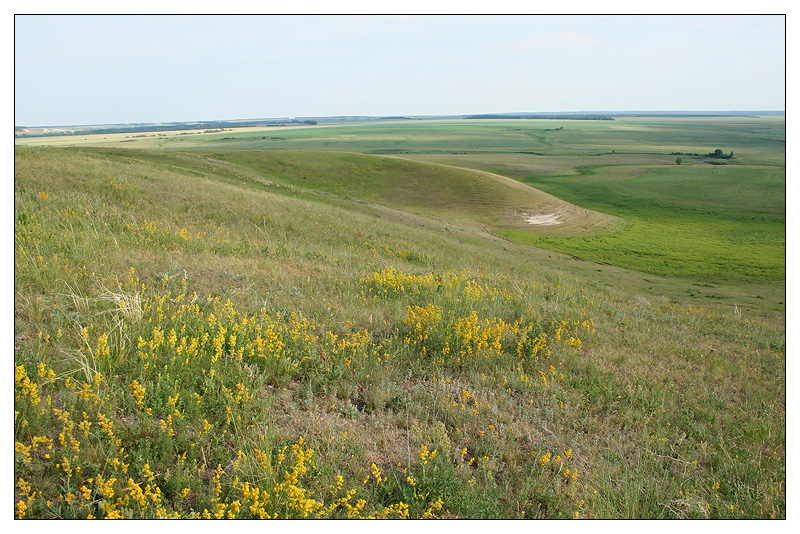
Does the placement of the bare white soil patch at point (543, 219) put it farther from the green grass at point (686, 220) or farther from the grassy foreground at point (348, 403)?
the grassy foreground at point (348, 403)

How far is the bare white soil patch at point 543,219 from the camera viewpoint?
1628 inches

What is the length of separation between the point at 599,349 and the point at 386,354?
3.74 m

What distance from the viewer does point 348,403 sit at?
4406mm

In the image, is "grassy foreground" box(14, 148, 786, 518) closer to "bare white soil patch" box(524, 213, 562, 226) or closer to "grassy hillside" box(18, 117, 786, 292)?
"grassy hillside" box(18, 117, 786, 292)

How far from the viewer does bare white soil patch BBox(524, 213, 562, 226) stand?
1628 inches

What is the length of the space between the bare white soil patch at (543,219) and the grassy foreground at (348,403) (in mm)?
33783

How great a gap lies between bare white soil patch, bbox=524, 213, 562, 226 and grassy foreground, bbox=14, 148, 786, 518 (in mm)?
33783

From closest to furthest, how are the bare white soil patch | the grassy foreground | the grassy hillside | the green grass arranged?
the grassy foreground → the grassy hillside → the green grass → the bare white soil patch

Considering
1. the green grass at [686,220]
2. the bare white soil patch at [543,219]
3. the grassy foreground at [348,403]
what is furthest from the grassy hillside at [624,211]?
Answer: the grassy foreground at [348,403]

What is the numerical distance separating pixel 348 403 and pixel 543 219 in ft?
135

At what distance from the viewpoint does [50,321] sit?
4.85 meters

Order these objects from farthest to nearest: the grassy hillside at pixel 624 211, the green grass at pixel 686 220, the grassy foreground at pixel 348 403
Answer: the green grass at pixel 686 220, the grassy hillside at pixel 624 211, the grassy foreground at pixel 348 403

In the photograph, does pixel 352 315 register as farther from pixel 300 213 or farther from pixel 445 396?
pixel 300 213

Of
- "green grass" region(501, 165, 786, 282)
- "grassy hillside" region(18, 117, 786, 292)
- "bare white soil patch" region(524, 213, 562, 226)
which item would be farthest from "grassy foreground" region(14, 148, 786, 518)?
"bare white soil patch" region(524, 213, 562, 226)
